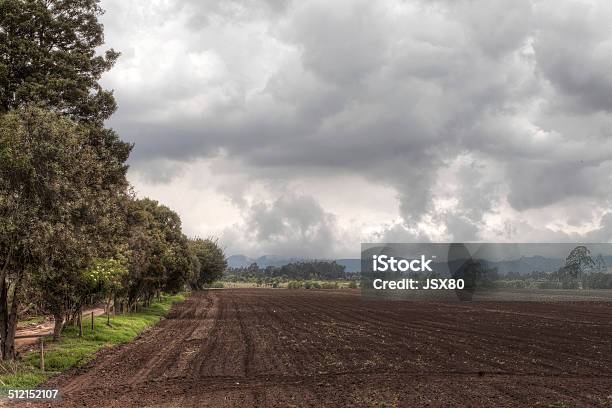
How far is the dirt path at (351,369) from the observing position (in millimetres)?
17531

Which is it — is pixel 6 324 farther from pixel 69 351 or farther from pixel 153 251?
pixel 153 251

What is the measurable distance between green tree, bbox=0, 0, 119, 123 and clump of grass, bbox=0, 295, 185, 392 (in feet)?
38.2

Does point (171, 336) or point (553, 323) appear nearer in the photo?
point (171, 336)

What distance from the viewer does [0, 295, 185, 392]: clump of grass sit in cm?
2083

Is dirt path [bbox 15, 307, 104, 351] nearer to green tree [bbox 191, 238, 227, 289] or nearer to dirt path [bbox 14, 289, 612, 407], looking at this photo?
dirt path [bbox 14, 289, 612, 407]

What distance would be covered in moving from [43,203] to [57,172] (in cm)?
123

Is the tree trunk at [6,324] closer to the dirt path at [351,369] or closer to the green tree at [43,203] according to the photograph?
the green tree at [43,203]

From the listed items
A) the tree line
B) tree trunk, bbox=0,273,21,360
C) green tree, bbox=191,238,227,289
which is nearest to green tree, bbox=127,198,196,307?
the tree line

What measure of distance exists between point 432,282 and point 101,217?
113422mm

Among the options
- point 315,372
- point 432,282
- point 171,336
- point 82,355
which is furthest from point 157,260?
point 432,282

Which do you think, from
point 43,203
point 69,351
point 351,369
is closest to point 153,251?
point 69,351

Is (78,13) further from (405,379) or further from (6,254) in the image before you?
(405,379)

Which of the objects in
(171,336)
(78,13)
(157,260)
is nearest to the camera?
(78,13)

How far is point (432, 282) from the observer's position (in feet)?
424
